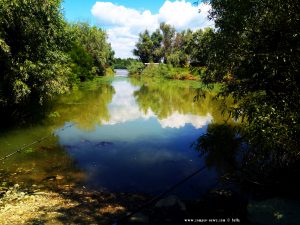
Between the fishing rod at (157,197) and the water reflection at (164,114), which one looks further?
the water reflection at (164,114)

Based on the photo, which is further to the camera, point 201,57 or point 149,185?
point 201,57

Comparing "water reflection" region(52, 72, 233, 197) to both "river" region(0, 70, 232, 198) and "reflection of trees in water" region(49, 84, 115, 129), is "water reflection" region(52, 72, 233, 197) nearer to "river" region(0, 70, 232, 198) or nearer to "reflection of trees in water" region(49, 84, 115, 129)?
"river" region(0, 70, 232, 198)

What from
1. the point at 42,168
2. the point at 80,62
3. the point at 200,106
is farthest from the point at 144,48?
the point at 42,168

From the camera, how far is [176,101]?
129 feet

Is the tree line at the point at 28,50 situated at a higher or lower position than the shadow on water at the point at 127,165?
higher

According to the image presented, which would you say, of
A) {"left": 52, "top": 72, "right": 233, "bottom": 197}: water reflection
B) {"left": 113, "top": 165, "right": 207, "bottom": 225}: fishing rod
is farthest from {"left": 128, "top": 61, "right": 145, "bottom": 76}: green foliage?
{"left": 113, "top": 165, "right": 207, "bottom": 225}: fishing rod

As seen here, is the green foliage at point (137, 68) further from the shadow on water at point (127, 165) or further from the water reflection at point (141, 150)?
the shadow on water at point (127, 165)

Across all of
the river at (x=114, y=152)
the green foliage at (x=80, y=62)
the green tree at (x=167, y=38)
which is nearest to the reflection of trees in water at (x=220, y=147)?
the river at (x=114, y=152)

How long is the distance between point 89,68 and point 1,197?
51.5 metres

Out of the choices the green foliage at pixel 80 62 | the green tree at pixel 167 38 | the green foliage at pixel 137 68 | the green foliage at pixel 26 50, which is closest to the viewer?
the green foliage at pixel 26 50

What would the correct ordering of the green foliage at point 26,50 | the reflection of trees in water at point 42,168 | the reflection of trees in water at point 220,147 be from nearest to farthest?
the reflection of trees in water at point 42,168, the reflection of trees in water at point 220,147, the green foliage at point 26,50

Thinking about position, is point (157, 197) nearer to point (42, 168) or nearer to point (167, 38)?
point (42, 168)

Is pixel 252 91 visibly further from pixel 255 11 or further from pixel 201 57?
pixel 201 57

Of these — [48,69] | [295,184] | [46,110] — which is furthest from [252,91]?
[46,110]
